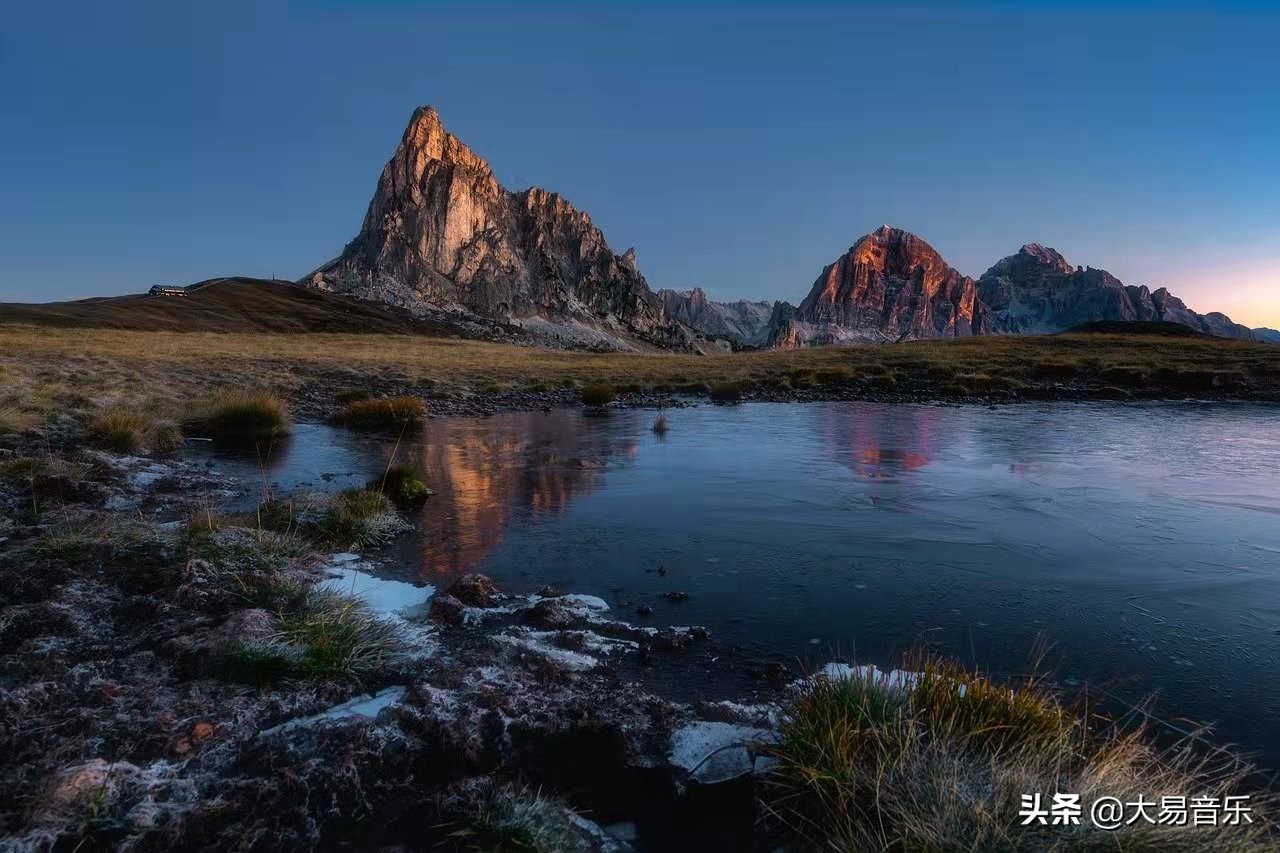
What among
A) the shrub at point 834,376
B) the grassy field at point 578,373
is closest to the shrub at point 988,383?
the grassy field at point 578,373

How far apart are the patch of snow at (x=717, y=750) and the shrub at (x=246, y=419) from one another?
16.8 metres

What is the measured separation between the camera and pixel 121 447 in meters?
13.9

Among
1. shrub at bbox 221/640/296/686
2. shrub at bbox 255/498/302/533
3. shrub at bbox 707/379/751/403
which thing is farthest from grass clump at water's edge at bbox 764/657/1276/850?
shrub at bbox 707/379/751/403

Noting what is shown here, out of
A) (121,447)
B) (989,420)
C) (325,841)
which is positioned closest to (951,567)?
(325,841)

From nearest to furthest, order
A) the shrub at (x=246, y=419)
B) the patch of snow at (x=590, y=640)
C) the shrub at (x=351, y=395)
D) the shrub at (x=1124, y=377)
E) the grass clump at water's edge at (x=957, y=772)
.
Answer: the grass clump at water's edge at (x=957, y=772) → the patch of snow at (x=590, y=640) → the shrub at (x=246, y=419) → the shrub at (x=351, y=395) → the shrub at (x=1124, y=377)

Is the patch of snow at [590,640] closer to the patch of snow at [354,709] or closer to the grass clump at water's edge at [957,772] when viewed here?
the patch of snow at [354,709]

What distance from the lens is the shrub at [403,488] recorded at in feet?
35.4

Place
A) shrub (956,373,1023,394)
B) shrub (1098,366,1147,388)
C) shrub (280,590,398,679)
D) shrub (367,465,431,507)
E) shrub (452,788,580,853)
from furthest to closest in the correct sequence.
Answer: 1. shrub (1098,366,1147,388)
2. shrub (956,373,1023,394)
3. shrub (367,465,431,507)
4. shrub (280,590,398,679)
5. shrub (452,788,580,853)

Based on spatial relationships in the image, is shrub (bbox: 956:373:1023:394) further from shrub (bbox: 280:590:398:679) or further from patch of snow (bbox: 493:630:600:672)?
shrub (bbox: 280:590:398:679)

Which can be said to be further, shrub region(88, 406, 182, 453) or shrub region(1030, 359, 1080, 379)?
shrub region(1030, 359, 1080, 379)

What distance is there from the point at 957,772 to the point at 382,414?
2066cm

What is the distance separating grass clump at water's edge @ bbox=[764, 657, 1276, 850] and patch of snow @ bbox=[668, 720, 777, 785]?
17cm

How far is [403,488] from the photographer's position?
11047mm

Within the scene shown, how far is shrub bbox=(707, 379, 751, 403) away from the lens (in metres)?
32.1
